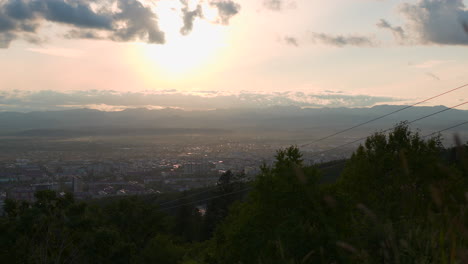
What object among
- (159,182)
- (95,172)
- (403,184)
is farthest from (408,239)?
(95,172)

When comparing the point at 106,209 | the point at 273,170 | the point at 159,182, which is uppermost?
the point at 273,170

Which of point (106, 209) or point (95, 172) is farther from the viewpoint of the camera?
point (95, 172)

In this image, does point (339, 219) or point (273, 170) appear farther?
point (273, 170)

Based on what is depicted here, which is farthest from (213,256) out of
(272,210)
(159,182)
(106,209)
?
(159,182)

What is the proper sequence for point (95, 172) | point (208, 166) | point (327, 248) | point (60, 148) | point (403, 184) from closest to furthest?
point (327, 248) → point (403, 184) → point (95, 172) → point (208, 166) → point (60, 148)

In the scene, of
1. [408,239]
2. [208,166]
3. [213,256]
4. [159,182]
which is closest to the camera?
[408,239]

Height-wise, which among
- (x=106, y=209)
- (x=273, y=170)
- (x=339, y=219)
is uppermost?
(x=273, y=170)

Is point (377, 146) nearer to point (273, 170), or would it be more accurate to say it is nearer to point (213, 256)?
point (273, 170)

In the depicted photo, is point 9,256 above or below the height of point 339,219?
below

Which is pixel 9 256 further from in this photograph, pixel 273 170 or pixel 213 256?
pixel 273 170
